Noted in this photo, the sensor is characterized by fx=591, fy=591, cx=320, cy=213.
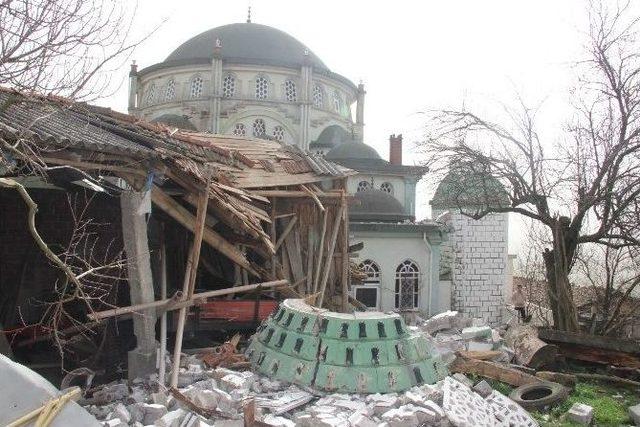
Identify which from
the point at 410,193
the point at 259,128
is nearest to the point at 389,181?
the point at 410,193

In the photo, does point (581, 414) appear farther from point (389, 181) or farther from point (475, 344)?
point (389, 181)

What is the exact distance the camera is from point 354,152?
30.6 meters

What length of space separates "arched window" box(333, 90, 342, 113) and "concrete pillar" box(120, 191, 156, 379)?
3166 cm

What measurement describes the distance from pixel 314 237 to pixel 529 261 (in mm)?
12672

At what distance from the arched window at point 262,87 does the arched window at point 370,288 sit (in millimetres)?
17217

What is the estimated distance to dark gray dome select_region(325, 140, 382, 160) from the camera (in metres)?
30.3

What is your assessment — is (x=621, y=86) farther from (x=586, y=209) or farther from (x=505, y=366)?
(x=505, y=366)

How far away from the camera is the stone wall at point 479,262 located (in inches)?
960

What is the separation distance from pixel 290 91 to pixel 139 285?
30228 millimetres

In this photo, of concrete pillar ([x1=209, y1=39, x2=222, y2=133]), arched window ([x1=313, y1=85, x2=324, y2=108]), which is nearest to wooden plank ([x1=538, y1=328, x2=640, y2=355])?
concrete pillar ([x1=209, y1=39, x2=222, y2=133])

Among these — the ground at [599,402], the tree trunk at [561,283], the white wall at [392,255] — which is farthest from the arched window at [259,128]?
the ground at [599,402]

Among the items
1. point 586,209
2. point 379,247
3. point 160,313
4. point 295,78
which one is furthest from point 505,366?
point 295,78

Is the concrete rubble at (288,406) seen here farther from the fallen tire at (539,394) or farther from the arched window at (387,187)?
the arched window at (387,187)

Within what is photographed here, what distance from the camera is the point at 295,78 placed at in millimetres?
37031
